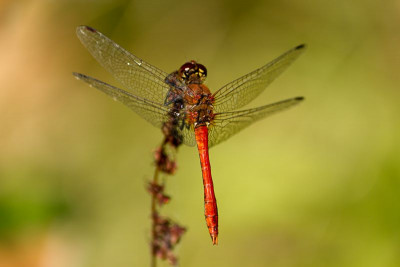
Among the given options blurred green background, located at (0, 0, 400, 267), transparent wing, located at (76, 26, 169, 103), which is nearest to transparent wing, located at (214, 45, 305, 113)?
transparent wing, located at (76, 26, 169, 103)

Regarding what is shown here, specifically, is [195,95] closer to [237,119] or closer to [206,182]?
[237,119]

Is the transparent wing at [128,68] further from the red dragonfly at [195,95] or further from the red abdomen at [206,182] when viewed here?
the red abdomen at [206,182]

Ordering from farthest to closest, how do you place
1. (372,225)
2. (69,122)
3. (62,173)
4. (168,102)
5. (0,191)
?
(69,122), (62,173), (0,191), (372,225), (168,102)

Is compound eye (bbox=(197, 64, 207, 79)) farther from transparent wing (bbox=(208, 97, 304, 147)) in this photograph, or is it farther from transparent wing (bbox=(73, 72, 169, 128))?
transparent wing (bbox=(73, 72, 169, 128))

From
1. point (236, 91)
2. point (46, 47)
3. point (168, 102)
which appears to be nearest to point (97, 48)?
point (168, 102)

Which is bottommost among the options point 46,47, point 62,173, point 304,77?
point 62,173

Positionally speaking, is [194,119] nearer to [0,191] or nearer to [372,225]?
[372,225]

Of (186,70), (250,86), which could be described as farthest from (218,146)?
(186,70)

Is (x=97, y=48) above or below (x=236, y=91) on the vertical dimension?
above
